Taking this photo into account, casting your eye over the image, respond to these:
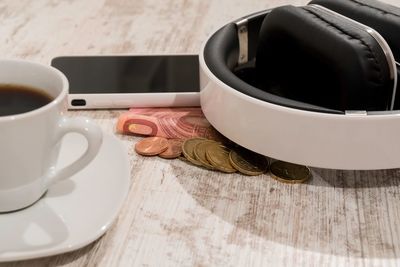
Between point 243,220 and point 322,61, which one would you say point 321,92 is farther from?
point 243,220

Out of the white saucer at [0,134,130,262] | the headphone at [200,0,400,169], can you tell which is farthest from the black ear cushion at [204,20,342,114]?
the white saucer at [0,134,130,262]

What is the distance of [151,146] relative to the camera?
581mm

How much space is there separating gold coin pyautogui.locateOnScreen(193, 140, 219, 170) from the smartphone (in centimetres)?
8

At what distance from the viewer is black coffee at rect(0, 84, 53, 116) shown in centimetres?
47

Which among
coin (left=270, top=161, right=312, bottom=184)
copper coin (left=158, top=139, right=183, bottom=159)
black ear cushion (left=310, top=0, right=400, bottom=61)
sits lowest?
coin (left=270, top=161, right=312, bottom=184)

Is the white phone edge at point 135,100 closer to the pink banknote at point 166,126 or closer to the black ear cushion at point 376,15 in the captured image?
the pink banknote at point 166,126

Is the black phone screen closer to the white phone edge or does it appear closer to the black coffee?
the white phone edge

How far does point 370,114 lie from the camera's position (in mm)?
483

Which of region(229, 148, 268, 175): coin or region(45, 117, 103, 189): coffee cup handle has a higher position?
region(45, 117, 103, 189): coffee cup handle

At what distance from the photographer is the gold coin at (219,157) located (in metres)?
0.55

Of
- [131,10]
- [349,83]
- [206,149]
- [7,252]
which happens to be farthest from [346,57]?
[131,10]

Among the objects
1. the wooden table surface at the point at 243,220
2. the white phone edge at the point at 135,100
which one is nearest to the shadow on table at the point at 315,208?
the wooden table surface at the point at 243,220

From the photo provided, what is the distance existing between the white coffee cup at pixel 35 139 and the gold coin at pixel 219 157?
0.12 meters

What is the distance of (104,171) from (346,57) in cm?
22
